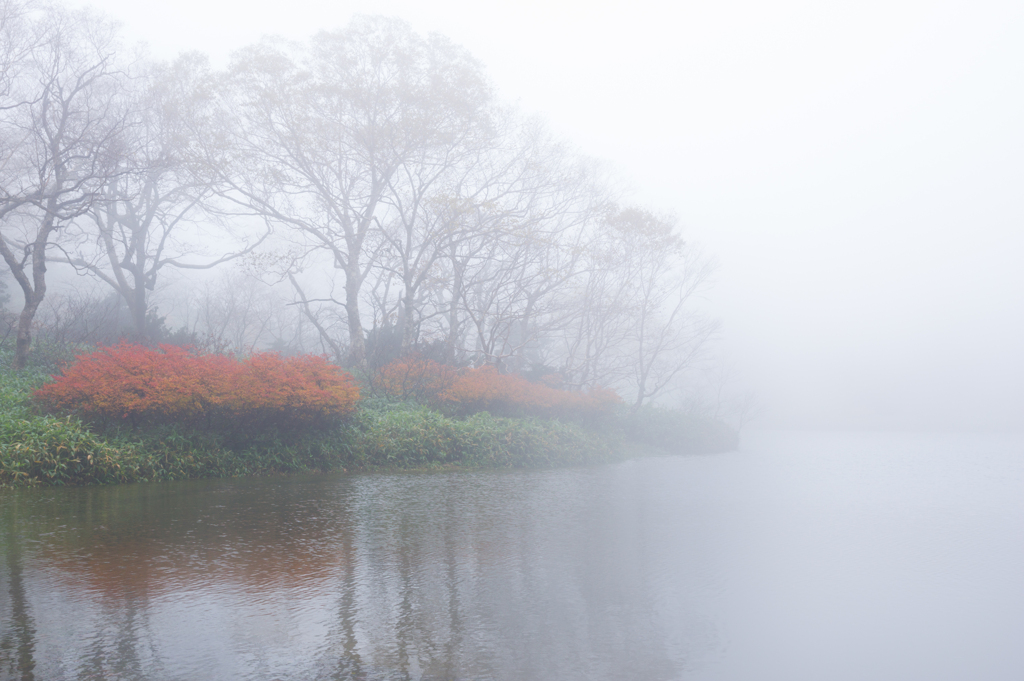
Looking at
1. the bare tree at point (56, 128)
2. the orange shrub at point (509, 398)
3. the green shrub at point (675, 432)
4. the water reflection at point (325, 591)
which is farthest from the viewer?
the green shrub at point (675, 432)

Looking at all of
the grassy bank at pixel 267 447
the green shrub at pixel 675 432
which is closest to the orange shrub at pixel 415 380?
the grassy bank at pixel 267 447

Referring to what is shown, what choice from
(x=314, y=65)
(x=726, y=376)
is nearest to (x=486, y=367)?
(x=314, y=65)

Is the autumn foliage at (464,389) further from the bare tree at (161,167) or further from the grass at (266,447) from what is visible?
the bare tree at (161,167)

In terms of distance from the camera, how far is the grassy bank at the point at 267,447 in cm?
773

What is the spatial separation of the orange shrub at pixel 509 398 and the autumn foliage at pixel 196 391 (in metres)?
4.05

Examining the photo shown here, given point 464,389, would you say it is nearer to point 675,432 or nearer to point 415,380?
point 415,380

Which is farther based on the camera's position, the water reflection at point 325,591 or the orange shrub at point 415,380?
the orange shrub at point 415,380

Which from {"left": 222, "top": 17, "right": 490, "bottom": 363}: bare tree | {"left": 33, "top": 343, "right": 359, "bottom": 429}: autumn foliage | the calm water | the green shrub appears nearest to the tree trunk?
{"left": 222, "top": 17, "right": 490, "bottom": 363}: bare tree

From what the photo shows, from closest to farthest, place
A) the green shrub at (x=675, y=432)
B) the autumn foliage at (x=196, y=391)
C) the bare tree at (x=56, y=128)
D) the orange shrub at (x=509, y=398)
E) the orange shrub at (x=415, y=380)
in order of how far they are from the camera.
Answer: the autumn foliage at (x=196, y=391)
the bare tree at (x=56, y=128)
the orange shrub at (x=415, y=380)
the orange shrub at (x=509, y=398)
the green shrub at (x=675, y=432)

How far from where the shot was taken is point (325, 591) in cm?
371

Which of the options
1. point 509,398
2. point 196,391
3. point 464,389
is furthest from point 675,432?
point 196,391

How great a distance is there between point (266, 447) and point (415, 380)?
192 inches

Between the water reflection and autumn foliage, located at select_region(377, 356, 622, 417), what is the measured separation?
7.18 metres

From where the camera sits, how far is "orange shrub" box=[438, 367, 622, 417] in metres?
14.1
